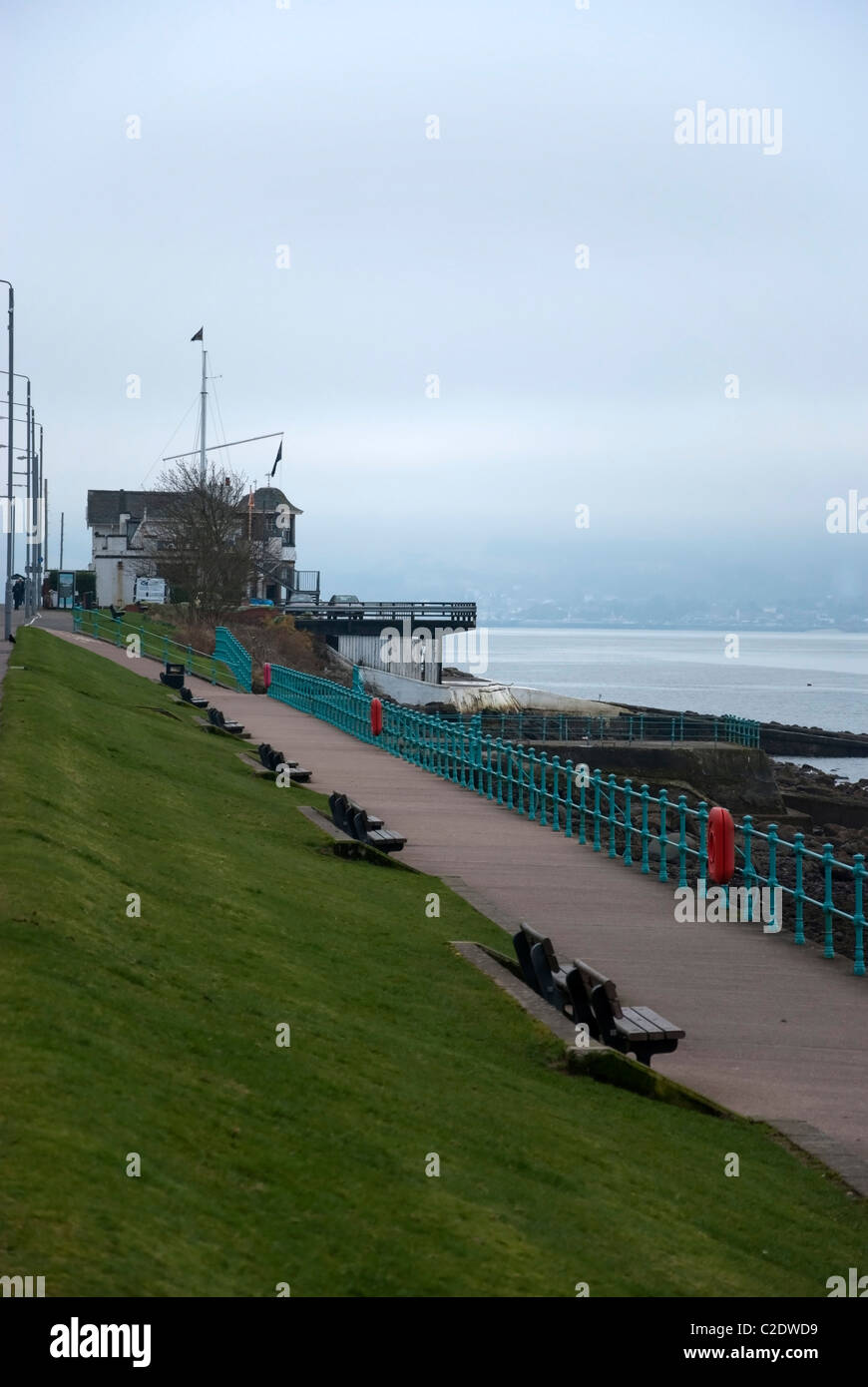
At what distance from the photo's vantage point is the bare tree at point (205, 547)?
62.2 meters

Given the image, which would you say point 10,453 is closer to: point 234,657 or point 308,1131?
point 234,657

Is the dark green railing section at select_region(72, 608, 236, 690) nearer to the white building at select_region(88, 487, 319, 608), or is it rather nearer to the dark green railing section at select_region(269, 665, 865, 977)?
the dark green railing section at select_region(269, 665, 865, 977)

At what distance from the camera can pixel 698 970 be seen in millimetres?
11898

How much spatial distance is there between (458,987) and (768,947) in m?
4.02

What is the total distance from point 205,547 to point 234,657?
42.7 ft

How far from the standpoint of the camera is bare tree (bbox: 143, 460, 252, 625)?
204ft

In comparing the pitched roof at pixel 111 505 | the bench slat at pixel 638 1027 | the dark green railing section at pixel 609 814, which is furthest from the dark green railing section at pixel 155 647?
the pitched roof at pixel 111 505

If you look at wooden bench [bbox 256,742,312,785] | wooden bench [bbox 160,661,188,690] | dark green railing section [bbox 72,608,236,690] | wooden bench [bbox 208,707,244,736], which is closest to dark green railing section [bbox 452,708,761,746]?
dark green railing section [bbox 72,608,236,690]

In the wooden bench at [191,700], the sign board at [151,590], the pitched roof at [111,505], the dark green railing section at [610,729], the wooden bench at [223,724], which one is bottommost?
the dark green railing section at [610,729]

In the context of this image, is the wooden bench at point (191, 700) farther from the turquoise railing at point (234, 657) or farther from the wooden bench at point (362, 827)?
the wooden bench at point (362, 827)

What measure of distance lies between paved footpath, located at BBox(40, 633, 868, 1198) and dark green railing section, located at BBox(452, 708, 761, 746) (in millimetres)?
29352

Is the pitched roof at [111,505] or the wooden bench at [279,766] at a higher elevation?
the pitched roof at [111,505]

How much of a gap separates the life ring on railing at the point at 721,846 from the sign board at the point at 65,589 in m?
65.1
